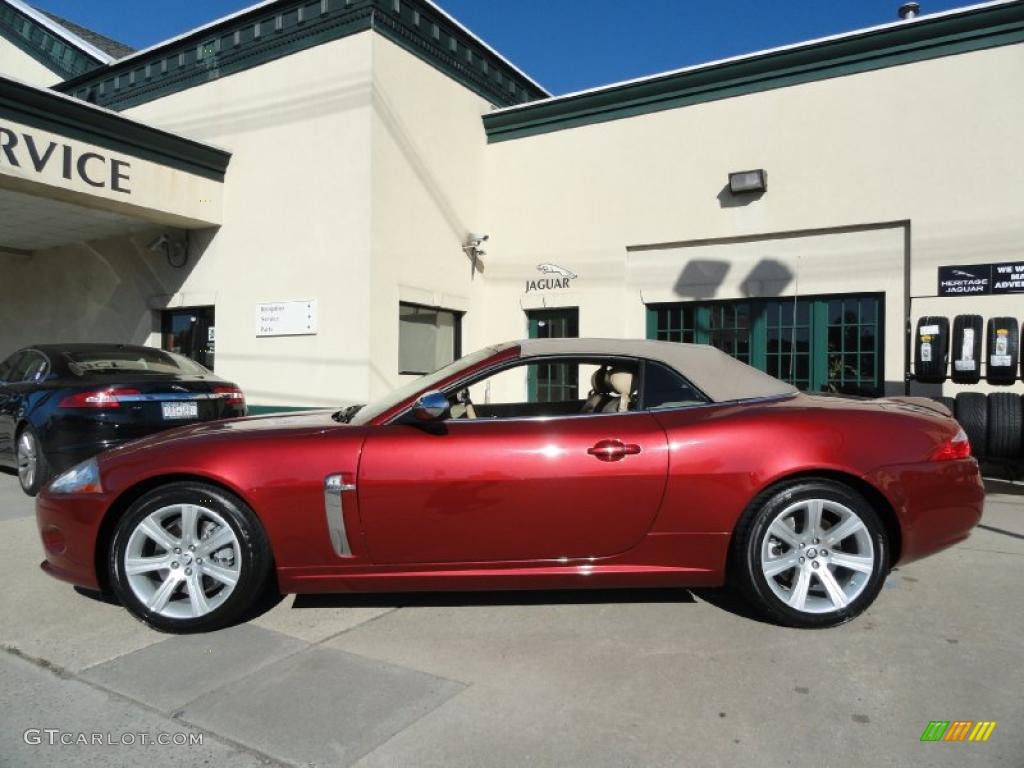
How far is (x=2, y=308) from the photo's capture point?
47.0ft

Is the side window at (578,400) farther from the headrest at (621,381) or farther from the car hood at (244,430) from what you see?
the car hood at (244,430)

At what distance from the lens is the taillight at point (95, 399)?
19.0ft

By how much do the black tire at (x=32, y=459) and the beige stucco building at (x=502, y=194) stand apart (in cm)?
352

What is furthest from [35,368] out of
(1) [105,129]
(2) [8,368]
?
(1) [105,129]

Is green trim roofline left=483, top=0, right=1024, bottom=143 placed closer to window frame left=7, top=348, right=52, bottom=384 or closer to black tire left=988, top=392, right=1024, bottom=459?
black tire left=988, top=392, right=1024, bottom=459

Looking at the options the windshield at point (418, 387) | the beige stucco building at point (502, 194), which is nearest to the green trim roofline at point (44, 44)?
the beige stucco building at point (502, 194)

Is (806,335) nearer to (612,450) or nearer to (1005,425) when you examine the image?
(1005,425)

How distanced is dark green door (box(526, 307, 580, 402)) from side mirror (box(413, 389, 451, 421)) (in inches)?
247

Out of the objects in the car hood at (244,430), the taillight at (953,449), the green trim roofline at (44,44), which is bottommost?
the taillight at (953,449)

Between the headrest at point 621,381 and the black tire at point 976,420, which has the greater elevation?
the headrest at point 621,381

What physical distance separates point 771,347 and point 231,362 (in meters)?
7.56

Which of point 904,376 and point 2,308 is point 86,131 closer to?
point 2,308

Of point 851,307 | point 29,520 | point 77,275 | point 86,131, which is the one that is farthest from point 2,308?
point 851,307

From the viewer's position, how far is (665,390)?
3465 millimetres
